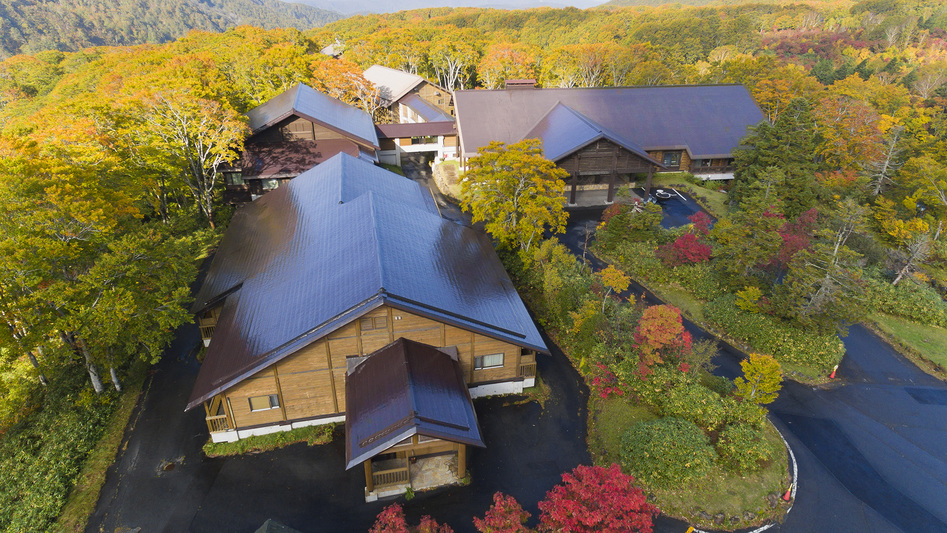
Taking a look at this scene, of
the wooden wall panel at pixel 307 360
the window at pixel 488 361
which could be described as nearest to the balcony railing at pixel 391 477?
the wooden wall panel at pixel 307 360

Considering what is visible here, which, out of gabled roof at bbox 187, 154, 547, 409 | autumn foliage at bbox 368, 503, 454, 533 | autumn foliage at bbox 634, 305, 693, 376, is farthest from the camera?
autumn foliage at bbox 634, 305, 693, 376

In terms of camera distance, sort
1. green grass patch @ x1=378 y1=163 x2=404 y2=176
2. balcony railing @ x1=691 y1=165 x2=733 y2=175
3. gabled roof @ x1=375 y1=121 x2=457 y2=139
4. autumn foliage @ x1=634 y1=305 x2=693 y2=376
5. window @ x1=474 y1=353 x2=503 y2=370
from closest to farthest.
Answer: autumn foliage @ x1=634 y1=305 x2=693 y2=376, window @ x1=474 y1=353 x2=503 y2=370, balcony railing @ x1=691 y1=165 x2=733 y2=175, green grass patch @ x1=378 y1=163 x2=404 y2=176, gabled roof @ x1=375 y1=121 x2=457 y2=139

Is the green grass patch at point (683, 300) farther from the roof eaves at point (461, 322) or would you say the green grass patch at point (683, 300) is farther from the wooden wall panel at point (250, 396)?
the wooden wall panel at point (250, 396)

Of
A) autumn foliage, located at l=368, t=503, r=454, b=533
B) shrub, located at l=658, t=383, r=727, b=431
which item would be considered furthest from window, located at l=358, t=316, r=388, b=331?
shrub, located at l=658, t=383, r=727, b=431

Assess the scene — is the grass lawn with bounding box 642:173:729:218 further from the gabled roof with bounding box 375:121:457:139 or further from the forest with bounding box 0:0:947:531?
the gabled roof with bounding box 375:121:457:139

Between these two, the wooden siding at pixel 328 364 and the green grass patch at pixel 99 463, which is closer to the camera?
the green grass patch at pixel 99 463

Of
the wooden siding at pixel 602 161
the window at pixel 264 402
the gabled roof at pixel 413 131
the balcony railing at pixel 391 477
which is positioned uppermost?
the gabled roof at pixel 413 131

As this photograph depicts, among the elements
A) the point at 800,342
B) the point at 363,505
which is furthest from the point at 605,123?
the point at 363,505

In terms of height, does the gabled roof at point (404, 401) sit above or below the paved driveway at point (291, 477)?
above

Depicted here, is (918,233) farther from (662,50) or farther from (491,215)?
(662,50)
